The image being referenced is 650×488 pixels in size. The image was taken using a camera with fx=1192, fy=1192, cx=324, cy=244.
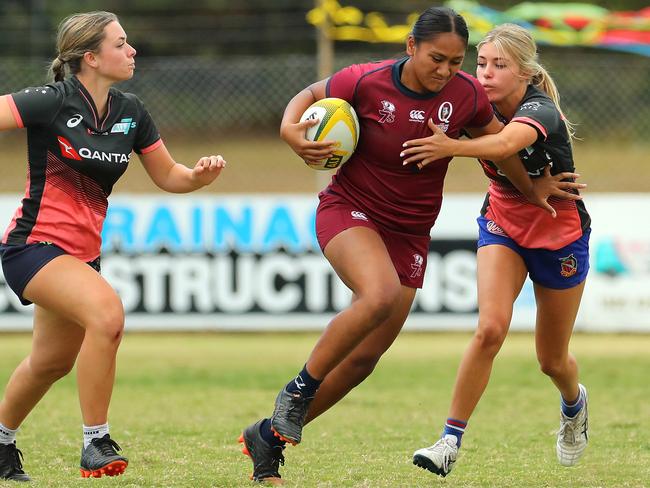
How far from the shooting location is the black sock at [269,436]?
5.72 metres

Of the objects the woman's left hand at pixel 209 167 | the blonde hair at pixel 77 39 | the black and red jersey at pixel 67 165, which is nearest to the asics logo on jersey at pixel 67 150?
the black and red jersey at pixel 67 165

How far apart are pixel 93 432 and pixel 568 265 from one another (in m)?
2.58

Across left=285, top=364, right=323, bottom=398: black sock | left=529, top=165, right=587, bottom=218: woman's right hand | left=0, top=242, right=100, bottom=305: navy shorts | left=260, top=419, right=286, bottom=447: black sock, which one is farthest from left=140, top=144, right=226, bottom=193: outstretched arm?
left=529, top=165, right=587, bottom=218: woman's right hand

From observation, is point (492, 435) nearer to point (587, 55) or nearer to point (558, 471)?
point (558, 471)

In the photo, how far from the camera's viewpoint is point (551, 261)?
20.4ft

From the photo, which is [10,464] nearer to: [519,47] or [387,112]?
[387,112]

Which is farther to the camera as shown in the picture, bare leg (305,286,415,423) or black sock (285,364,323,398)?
bare leg (305,286,415,423)

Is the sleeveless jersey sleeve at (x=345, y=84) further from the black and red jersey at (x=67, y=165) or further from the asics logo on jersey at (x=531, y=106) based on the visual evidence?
the black and red jersey at (x=67, y=165)

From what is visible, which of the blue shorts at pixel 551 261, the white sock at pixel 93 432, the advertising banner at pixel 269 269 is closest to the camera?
the white sock at pixel 93 432

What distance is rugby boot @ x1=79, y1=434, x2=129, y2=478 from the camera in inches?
211

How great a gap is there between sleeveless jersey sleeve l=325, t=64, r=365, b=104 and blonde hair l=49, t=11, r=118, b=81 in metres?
1.12

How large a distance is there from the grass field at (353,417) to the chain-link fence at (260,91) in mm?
3314

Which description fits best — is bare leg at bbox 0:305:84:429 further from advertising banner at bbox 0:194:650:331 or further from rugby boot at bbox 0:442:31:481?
advertising banner at bbox 0:194:650:331

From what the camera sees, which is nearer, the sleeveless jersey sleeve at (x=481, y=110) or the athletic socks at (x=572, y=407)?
the sleeveless jersey sleeve at (x=481, y=110)
